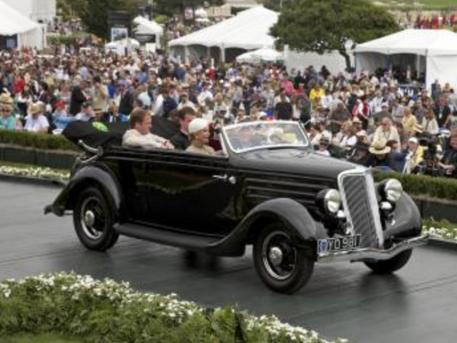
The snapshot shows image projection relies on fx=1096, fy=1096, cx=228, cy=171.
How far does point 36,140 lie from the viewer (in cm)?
2088

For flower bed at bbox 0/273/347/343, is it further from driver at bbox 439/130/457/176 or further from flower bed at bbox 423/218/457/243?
driver at bbox 439/130/457/176

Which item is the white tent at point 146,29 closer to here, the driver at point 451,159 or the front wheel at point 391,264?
the driver at point 451,159

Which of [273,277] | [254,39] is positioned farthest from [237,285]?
[254,39]

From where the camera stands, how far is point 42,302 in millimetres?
9297

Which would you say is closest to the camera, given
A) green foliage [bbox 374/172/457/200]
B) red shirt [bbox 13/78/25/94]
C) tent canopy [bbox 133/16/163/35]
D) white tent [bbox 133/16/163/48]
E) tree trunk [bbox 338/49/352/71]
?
green foliage [bbox 374/172/457/200]

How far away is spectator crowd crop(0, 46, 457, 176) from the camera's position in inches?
696

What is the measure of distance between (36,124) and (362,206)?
12.7 m

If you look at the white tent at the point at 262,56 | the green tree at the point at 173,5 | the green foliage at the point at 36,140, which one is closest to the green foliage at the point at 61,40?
the green tree at the point at 173,5

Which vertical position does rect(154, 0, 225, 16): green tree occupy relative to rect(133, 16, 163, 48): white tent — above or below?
above

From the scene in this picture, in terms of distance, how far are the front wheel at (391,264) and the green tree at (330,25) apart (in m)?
29.2

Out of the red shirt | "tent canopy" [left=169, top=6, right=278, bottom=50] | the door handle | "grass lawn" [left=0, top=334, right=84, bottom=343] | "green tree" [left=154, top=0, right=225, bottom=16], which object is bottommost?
"grass lawn" [left=0, top=334, right=84, bottom=343]

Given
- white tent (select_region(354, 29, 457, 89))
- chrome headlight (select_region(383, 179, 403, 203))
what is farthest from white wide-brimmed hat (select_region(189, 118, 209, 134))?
white tent (select_region(354, 29, 457, 89))

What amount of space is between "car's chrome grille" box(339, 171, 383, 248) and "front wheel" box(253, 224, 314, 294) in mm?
660

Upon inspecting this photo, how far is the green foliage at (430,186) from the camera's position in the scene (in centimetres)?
1480
